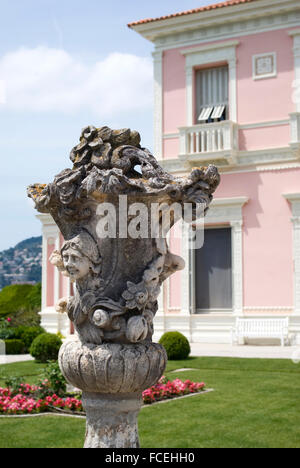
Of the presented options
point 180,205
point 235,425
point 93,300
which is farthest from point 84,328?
point 235,425

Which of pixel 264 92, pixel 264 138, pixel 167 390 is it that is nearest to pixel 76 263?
pixel 167 390

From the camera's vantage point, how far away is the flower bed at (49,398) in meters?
7.01

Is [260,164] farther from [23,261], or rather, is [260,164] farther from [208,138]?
[23,261]

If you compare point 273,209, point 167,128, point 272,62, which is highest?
point 272,62

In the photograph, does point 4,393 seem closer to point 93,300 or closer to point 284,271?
point 93,300

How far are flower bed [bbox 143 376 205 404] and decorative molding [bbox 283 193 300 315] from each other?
24.6 ft

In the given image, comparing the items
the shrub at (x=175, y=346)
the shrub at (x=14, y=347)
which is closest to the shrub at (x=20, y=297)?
the shrub at (x=14, y=347)

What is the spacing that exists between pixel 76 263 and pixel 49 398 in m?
4.73

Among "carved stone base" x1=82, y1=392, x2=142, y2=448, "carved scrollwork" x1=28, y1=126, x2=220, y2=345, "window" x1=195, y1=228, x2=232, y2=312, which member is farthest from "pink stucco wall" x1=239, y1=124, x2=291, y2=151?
"carved stone base" x1=82, y1=392, x2=142, y2=448

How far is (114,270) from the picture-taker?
3.05 metres

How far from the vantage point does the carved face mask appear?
2994mm

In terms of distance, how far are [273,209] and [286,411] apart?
979cm

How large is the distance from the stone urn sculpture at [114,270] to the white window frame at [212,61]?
14178mm
